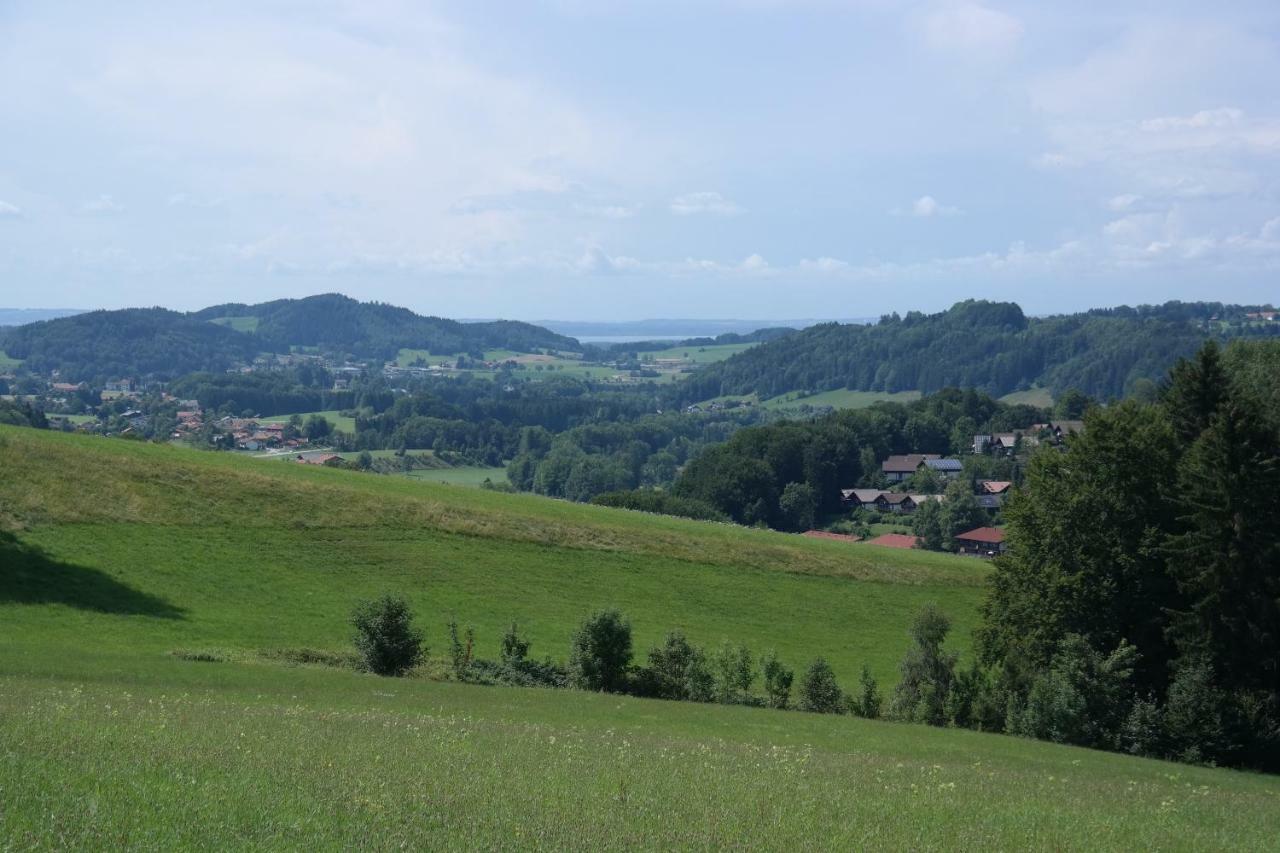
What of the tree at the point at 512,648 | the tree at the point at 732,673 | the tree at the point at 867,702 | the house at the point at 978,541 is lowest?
the house at the point at 978,541

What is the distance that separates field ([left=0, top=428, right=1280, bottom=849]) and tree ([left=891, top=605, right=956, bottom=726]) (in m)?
4.65

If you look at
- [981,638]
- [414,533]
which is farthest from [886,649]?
[414,533]

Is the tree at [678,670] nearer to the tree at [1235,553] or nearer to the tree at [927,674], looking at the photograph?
the tree at [927,674]

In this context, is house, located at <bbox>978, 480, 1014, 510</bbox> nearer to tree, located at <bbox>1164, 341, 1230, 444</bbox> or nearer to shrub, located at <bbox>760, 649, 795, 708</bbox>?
tree, located at <bbox>1164, 341, 1230, 444</bbox>

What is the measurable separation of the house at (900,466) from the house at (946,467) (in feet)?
4.30

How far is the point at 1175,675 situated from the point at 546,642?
77.7 feet

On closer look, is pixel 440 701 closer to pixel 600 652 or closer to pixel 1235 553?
pixel 600 652

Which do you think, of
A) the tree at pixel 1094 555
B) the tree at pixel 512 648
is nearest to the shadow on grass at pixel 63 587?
the tree at pixel 512 648

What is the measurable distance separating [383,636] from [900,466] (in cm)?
13748

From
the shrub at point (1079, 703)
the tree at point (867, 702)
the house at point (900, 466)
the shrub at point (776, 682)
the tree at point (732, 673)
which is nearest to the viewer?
the shrub at point (1079, 703)

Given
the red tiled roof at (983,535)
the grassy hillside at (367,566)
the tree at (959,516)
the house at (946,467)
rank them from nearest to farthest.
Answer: the grassy hillside at (367,566), the red tiled roof at (983,535), the tree at (959,516), the house at (946,467)

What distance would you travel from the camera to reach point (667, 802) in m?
14.1

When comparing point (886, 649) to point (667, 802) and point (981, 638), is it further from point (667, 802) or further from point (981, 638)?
point (667, 802)

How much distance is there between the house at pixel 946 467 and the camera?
162125mm
